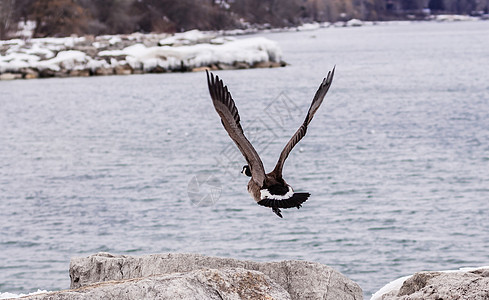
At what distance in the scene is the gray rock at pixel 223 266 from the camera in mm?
6879

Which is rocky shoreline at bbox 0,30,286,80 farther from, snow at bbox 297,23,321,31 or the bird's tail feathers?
snow at bbox 297,23,321,31

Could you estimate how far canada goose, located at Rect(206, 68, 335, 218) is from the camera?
25.0 feet

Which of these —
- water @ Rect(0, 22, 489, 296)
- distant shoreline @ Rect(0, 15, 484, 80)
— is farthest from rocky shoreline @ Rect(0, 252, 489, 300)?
distant shoreline @ Rect(0, 15, 484, 80)

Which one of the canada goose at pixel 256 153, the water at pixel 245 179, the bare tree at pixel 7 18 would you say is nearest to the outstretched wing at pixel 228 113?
the canada goose at pixel 256 153

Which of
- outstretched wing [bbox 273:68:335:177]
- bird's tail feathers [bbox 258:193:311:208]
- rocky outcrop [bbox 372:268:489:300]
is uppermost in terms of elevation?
outstretched wing [bbox 273:68:335:177]

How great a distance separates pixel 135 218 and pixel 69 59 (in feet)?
147

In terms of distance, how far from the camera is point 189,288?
5.61 meters

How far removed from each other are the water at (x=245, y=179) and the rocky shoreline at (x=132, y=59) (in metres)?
8.29

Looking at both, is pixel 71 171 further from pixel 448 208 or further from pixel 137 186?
pixel 448 208

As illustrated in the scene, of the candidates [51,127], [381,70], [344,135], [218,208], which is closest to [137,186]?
[218,208]

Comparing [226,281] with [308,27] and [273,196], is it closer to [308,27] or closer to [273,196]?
[273,196]

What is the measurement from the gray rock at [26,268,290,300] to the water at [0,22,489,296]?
909 cm

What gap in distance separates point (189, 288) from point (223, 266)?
1247 millimetres

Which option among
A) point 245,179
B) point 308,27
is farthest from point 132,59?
point 308,27
